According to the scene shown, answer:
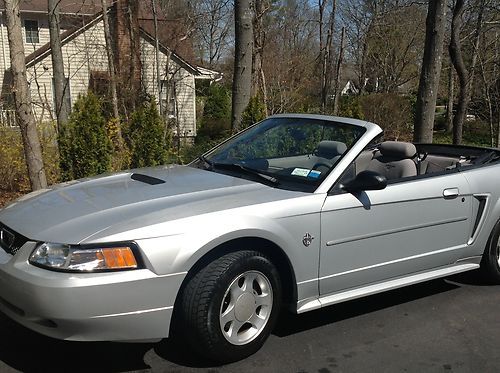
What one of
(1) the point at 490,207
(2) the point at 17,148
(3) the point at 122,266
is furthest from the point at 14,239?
(2) the point at 17,148

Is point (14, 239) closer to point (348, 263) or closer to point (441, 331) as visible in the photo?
point (348, 263)

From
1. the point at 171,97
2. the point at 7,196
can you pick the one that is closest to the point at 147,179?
the point at 7,196

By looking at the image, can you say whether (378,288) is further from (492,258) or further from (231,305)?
(492,258)

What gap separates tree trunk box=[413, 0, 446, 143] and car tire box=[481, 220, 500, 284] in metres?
4.44

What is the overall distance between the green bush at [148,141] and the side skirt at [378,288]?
17.0 feet

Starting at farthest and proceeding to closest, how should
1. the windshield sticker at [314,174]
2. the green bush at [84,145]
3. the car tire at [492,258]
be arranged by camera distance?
the green bush at [84,145], the car tire at [492,258], the windshield sticker at [314,174]

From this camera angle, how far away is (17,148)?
8.57m

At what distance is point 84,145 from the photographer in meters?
7.70

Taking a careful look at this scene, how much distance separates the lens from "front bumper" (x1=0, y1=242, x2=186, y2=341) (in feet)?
8.88

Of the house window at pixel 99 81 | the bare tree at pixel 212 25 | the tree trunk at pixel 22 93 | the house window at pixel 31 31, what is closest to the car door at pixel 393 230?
the tree trunk at pixel 22 93

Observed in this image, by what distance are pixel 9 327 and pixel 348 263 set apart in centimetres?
236

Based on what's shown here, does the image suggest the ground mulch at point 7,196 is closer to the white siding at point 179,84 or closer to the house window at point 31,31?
the white siding at point 179,84

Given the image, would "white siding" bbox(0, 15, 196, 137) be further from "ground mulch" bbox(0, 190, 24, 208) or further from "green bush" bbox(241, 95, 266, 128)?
"ground mulch" bbox(0, 190, 24, 208)

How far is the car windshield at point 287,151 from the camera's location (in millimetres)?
3711
